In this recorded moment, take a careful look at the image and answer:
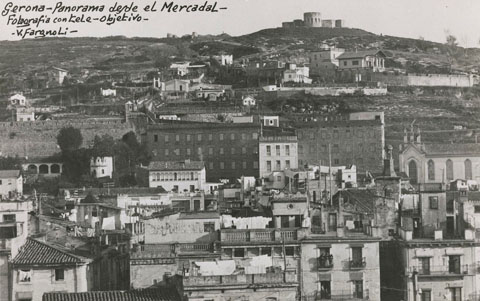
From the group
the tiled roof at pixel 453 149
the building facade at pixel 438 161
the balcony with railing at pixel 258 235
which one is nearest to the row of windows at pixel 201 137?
the building facade at pixel 438 161

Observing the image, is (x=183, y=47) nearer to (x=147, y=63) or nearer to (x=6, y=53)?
(x=147, y=63)

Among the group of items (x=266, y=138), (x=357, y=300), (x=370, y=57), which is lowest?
(x=357, y=300)

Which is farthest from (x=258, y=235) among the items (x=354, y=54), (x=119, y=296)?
(x=354, y=54)

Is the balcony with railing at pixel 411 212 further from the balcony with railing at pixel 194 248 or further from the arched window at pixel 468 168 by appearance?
the arched window at pixel 468 168

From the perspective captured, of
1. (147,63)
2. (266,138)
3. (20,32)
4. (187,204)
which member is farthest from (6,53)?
(20,32)

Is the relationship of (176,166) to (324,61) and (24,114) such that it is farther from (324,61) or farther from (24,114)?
(324,61)
